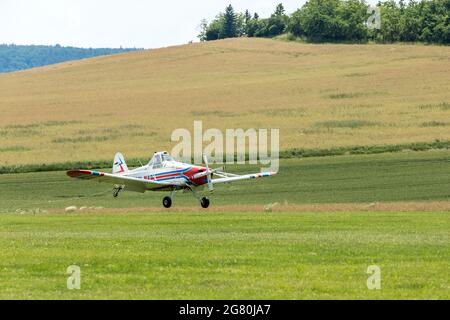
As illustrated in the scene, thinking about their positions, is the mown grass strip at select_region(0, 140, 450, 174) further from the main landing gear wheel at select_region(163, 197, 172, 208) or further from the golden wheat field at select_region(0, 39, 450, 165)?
→ the main landing gear wheel at select_region(163, 197, 172, 208)

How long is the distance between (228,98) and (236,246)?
65981mm

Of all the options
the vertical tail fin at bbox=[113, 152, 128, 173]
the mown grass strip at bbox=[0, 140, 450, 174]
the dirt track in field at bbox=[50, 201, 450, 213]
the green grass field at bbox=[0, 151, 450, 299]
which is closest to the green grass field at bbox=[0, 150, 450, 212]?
the green grass field at bbox=[0, 151, 450, 299]

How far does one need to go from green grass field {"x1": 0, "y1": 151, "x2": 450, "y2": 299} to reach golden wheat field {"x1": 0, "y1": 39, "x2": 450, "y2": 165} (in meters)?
19.4

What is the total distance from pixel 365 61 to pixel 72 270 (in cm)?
8991

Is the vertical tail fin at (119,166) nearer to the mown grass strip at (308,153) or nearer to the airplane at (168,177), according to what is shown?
the airplane at (168,177)

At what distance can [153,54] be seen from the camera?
123 m

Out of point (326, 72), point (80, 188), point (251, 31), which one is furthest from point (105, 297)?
point (251, 31)

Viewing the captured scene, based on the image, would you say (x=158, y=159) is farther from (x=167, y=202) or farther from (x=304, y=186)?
(x=304, y=186)

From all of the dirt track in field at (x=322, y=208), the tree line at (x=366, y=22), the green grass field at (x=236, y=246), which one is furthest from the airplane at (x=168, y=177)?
the tree line at (x=366, y=22)

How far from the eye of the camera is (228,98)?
85.4m

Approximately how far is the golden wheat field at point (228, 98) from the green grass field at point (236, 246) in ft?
63.6

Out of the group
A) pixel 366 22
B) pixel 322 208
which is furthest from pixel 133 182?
pixel 366 22
